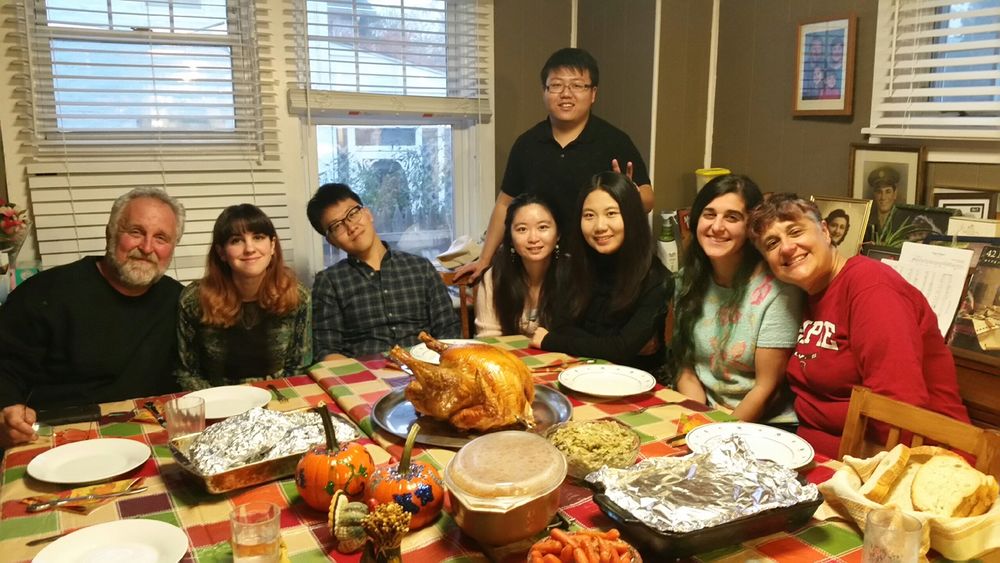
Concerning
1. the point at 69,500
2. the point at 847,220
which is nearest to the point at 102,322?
the point at 69,500

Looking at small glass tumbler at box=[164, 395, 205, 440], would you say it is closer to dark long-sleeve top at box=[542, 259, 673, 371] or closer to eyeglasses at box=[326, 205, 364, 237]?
dark long-sleeve top at box=[542, 259, 673, 371]

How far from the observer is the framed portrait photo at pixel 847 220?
2.79 meters

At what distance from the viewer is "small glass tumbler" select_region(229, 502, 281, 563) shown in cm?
103

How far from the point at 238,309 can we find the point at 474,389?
99cm

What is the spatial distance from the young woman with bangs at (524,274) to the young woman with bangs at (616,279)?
86 mm

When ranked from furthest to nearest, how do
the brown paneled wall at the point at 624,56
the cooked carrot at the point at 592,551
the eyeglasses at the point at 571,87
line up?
the brown paneled wall at the point at 624,56
the eyeglasses at the point at 571,87
the cooked carrot at the point at 592,551

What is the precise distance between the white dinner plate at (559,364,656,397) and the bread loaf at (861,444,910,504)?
0.61 m

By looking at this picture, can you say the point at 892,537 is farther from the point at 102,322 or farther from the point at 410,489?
the point at 102,322

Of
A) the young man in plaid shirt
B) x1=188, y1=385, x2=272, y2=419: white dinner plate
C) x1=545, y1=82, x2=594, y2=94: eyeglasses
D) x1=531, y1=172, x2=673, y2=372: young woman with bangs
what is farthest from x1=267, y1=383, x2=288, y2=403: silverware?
x1=545, y1=82, x2=594, y2=94: eyeglasses

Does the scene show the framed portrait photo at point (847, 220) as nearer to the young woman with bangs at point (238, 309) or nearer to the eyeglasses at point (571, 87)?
the eyeglasses at point (571, 87)

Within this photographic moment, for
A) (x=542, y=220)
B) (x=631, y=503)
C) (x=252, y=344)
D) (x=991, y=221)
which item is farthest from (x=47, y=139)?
(x=991, y=221)

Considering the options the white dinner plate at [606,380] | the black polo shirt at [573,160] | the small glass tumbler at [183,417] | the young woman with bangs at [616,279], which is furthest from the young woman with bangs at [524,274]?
the small glass tumbler at [183,417]

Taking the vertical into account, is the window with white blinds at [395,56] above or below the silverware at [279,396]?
above

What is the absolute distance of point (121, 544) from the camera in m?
1.11
